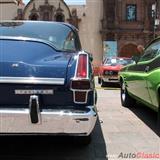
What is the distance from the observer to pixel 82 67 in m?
5.71

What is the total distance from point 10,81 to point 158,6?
146 ft

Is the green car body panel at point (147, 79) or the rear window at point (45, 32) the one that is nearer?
the rear window at point (45, 32)

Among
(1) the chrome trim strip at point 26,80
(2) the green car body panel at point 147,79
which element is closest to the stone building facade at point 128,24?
(2) the green car body panel at point 147,79

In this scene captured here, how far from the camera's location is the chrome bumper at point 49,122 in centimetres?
539

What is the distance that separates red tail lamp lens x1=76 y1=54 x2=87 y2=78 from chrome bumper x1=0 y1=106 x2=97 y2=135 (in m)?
0.43

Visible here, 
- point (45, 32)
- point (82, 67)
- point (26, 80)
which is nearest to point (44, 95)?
point (26, 80)

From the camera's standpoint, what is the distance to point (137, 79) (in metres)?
9.05

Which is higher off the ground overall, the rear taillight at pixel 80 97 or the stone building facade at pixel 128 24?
the stone building facade at pixel 128 24

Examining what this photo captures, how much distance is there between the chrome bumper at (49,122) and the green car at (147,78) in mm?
2036

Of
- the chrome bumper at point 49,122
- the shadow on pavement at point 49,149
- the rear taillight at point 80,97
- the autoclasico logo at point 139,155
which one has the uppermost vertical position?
the rear taillight at point 80,97

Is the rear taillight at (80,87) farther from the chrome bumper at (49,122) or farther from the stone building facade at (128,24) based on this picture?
the stone building facade at (128,24)

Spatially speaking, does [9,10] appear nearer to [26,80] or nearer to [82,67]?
[82,67]

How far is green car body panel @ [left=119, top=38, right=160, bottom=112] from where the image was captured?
7430 millimetres

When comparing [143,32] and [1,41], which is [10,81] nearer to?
[1,41]
